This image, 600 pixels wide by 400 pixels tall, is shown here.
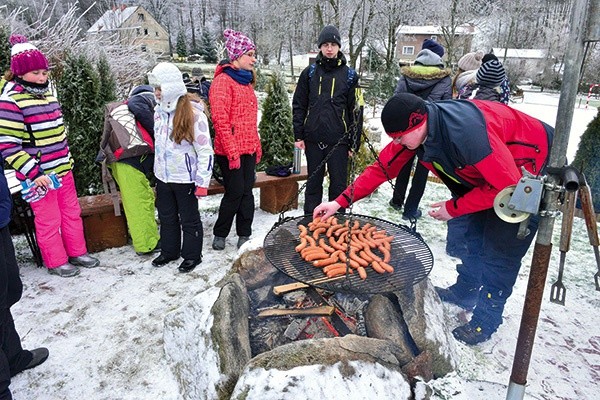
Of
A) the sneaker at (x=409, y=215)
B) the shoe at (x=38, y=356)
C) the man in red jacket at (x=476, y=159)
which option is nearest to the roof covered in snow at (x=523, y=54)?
the sneaker at (x=409, y=215)

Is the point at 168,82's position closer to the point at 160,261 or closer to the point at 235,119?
the point at 235,119

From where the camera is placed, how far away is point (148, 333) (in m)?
3.18

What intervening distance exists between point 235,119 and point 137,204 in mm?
1357

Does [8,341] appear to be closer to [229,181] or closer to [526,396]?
[229,181]

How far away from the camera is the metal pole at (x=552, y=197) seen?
1.59 m

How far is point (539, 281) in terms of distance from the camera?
1.86m

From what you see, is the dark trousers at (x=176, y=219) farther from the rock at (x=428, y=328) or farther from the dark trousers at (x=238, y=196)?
the rock at (x=428, y=328)

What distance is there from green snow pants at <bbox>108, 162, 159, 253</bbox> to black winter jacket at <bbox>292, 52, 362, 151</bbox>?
1891mm

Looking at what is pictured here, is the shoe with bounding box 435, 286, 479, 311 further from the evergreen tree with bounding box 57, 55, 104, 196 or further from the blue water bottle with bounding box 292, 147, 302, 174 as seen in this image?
the evergreen tree with bounding box 57, 55, 104, 196

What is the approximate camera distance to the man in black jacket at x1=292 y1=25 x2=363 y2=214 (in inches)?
172

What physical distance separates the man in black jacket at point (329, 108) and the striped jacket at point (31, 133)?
2.44 meters

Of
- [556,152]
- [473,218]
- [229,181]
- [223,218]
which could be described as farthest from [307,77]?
[556,152]

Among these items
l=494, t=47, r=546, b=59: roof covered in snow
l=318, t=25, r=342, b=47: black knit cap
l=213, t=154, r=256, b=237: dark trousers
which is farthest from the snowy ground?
l=494, t=47, r=546, b=59: roof covered in snow

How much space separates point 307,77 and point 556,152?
3.27 metres
